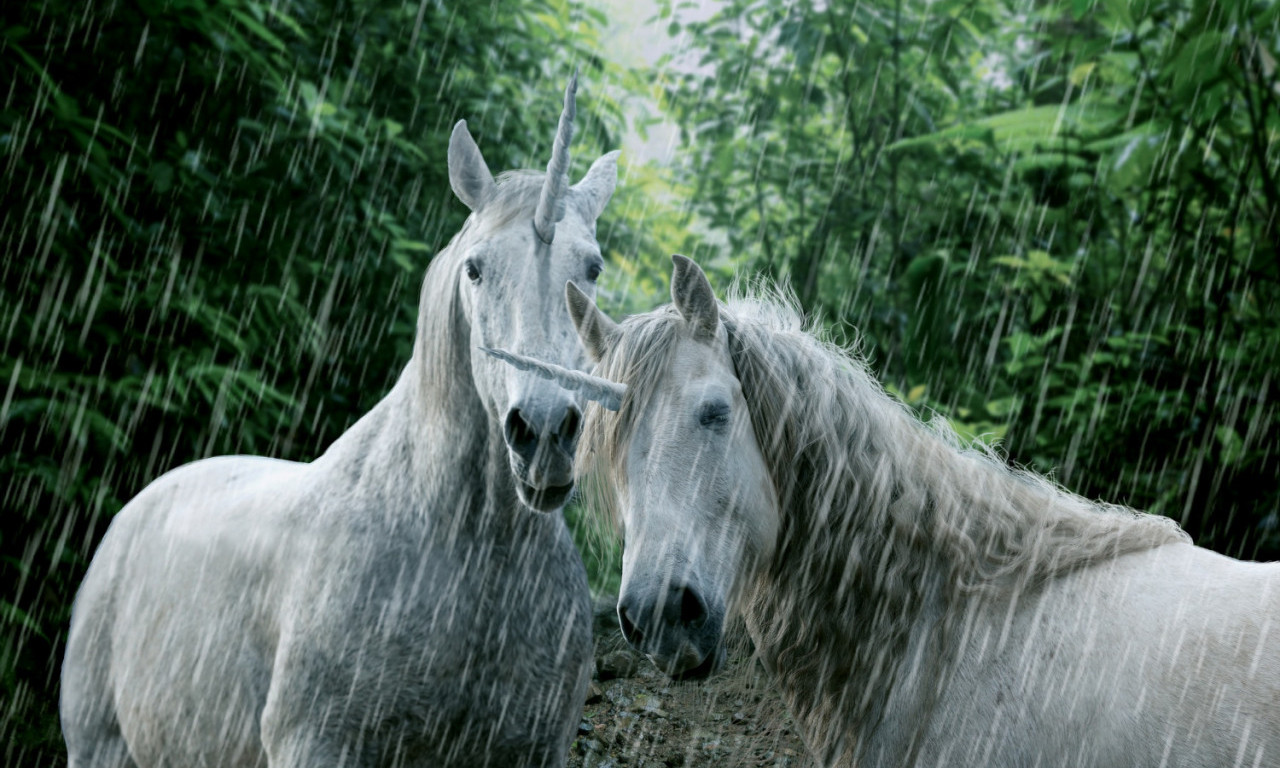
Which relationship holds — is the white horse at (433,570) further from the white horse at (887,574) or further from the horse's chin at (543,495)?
the white horse at (887,574)

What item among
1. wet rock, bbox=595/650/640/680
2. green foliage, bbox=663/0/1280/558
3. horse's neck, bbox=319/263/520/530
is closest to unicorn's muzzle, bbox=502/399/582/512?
horse's neck, bbox=319/263/520/530

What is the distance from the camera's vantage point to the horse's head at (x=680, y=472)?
1840 mm

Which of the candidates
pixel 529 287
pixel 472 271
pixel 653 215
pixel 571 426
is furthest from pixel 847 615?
pixel 653 215

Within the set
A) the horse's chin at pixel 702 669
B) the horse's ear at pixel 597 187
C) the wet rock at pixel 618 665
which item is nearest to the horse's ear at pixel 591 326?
the horse's chin at pixel 702 669

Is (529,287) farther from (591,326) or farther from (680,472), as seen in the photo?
(680,472)

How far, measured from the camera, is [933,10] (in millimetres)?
6020

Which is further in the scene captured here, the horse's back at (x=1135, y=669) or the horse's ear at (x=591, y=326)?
the horse's ear at (x=591, y=326)

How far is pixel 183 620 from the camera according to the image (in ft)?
10.6

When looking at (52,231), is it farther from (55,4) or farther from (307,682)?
(307,682)

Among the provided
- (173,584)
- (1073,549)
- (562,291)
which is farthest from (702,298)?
(173,584)

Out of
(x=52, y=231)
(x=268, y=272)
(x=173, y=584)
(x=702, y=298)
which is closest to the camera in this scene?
(x=702, y=298)

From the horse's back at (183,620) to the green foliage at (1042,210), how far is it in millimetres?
2013

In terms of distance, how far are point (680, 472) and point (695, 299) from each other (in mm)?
404

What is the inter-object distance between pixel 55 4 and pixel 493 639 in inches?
157
